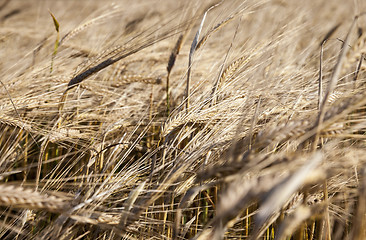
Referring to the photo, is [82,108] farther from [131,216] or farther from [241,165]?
[241,165]

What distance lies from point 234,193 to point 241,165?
0.08m

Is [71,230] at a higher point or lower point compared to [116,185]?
lower

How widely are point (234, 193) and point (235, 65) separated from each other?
74 cm

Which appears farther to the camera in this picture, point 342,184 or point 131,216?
point 342,184

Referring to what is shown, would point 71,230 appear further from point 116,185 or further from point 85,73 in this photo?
point 85,73

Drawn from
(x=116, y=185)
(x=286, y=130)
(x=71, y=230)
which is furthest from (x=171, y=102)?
(x=286, y=130)

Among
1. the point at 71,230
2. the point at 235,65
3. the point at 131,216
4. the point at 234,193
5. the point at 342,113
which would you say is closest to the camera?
the point at 234,193

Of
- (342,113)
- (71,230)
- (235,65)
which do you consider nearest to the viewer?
(342,113)

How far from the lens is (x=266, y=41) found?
3.87ft

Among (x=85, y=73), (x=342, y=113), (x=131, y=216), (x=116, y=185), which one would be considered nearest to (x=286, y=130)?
(x=342, y=113)

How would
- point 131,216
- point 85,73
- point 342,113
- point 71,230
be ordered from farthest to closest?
point 85,73
point 71,230
point 131,216
point 342,113

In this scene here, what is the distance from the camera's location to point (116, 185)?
2.91ft

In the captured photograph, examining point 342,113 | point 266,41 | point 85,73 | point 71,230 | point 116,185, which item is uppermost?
point 266,41

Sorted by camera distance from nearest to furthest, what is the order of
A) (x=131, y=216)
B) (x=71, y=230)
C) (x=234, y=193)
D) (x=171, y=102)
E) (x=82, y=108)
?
(x=234, y=193) → (x=131, y=216) → (x=71, y=230) → (x=82, y=108) → (x=171, y=102)
